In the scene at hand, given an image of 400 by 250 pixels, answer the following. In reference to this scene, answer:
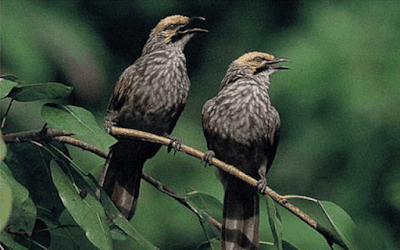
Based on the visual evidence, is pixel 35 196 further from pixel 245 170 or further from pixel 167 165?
pixel 167 165

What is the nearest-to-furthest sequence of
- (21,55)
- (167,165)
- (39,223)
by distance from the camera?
(39,223), (167,165), (21,55)

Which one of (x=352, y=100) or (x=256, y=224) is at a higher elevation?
(x=352, y=100)

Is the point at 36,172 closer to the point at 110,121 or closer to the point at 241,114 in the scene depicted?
the point at 110,121

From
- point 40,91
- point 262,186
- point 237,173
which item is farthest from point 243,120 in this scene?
point 40,91

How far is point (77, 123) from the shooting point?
1.20 metres

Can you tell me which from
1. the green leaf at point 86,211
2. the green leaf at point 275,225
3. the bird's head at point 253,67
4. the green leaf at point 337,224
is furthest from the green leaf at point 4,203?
the bird's head at point 253,67

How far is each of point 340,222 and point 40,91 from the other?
669mm

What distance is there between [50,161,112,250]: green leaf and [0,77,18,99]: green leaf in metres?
0.17

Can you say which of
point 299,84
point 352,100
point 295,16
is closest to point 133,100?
point 299,84

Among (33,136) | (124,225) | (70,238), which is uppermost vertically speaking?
(33,136)

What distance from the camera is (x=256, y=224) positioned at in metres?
1.84

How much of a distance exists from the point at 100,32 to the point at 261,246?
2.21 metres

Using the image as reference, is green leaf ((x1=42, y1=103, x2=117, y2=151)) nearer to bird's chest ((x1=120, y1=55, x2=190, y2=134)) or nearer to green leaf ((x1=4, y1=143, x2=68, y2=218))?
green leaf ((x1=4, y1=143, x2=68, y2=218))

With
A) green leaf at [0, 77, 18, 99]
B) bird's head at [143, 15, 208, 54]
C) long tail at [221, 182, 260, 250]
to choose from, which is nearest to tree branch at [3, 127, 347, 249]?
green leaf at [0, 77, 18, 99]
